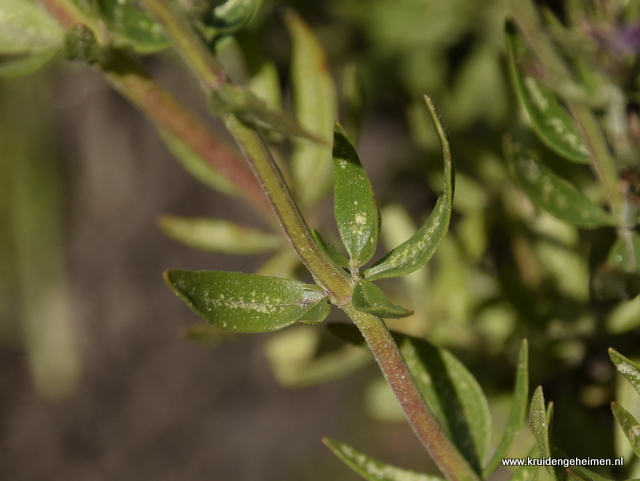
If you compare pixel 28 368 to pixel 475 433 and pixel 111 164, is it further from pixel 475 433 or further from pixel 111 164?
pixel 475 433

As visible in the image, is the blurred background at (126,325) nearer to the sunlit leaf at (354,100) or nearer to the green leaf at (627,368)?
the sunlit leaf at (354,100)

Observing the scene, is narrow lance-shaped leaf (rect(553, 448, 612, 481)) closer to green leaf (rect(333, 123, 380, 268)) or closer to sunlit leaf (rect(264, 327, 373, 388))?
green leaf (rect(333, 123, 380, 268))

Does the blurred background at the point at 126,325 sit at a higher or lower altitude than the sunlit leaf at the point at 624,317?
lower

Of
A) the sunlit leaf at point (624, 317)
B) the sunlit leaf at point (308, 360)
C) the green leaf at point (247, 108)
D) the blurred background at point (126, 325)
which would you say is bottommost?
the blurred background at point (126, 325)

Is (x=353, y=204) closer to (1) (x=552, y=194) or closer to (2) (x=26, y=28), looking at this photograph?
(1) (x=552, y=194)

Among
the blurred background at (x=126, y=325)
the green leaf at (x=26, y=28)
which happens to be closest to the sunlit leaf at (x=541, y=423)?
the green leaf at (x=26, y=28)

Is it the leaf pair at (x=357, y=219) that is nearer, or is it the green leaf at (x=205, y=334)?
the leaf pair at (x=357, y=219)
